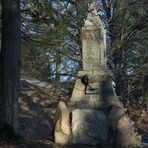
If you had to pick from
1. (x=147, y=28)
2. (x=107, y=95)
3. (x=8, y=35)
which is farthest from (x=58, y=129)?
(x=147, y=28)

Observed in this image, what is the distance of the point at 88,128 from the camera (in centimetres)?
1416

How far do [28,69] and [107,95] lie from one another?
28.3 ft

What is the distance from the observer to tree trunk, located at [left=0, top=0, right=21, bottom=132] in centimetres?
1189

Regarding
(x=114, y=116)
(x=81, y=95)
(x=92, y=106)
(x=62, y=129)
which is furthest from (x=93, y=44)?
(x=62, y=129)

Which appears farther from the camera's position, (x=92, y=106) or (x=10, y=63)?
(x=92, y=106)

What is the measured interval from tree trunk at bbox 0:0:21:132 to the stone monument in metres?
2.50

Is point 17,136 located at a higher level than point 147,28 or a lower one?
lower

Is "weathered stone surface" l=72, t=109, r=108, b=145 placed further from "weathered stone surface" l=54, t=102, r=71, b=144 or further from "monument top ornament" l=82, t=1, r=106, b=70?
"monument top ornament" l=82, t=1, r=106, b=70

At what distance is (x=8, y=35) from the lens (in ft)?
39.7

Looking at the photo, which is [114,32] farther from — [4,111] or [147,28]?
[4,111]

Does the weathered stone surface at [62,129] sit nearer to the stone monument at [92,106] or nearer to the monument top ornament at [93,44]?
the stone monument at [92,106]

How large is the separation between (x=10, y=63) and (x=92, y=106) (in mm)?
3746

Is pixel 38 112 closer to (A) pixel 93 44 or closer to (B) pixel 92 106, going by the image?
(A) pixel 93 44

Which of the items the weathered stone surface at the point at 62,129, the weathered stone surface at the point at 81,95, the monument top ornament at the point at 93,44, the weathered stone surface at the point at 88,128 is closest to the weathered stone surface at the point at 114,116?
the weathered stone surface at the point at 88,128
